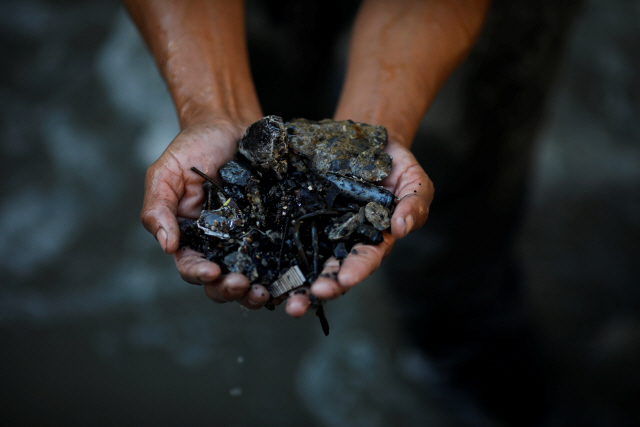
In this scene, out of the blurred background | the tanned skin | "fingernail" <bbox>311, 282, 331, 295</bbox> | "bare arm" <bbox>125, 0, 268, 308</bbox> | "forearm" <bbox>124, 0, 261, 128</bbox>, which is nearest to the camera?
"fingernail" <bbox>311, 282, 331, 295</bbox>

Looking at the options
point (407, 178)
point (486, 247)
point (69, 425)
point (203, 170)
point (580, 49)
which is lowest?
point (486, 247)

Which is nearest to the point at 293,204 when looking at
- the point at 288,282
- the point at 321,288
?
the point at 288,282

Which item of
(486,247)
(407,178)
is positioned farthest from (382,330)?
(407,178)

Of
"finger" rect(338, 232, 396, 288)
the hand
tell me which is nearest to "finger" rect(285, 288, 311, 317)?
the hand

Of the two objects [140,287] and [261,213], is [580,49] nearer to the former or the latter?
[261,213]

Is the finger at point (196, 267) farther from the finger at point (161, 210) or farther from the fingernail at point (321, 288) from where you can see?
the fingernail at point (321, 288)

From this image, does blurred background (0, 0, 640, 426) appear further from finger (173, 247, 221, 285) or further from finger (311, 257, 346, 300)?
finger (311, 257, 346, 300)

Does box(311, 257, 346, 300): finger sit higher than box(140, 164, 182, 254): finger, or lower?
lower

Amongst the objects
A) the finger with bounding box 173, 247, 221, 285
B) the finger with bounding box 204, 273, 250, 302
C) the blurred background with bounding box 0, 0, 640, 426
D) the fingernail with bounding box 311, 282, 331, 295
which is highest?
the finger with bounding box 173, 247, 221, 285
